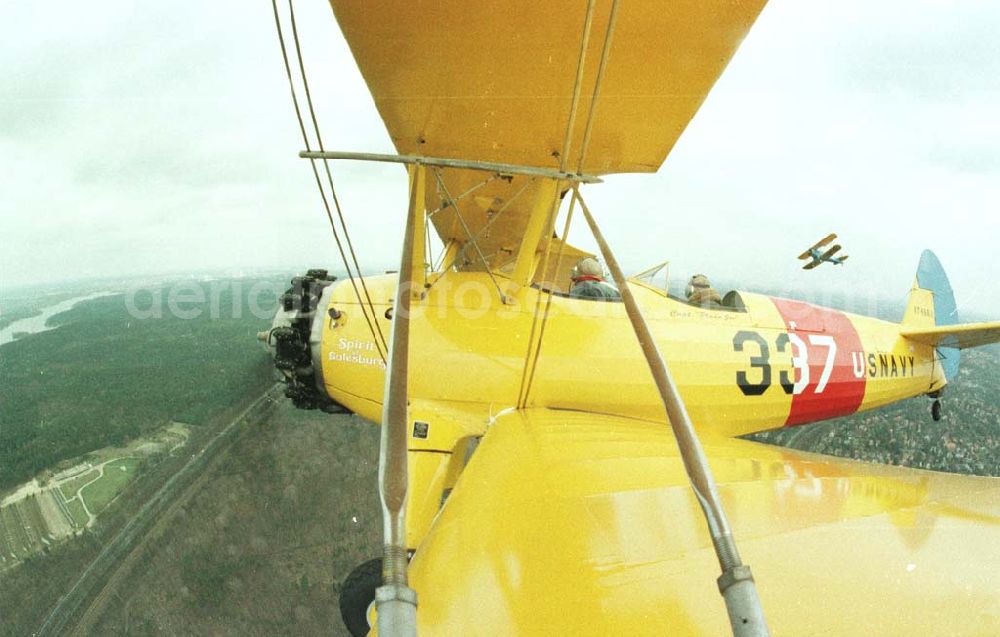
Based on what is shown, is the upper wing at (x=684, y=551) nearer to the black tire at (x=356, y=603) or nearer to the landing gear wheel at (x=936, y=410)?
the black tire at (x=356, y=603)

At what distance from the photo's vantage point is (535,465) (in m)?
1.66

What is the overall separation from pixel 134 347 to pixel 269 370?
680 inches

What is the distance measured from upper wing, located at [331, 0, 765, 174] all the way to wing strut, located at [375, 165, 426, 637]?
2.73 ft

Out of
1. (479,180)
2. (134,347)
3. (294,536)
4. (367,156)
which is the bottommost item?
(294,536)

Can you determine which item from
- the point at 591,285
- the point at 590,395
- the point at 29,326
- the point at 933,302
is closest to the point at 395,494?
the point at 590,395

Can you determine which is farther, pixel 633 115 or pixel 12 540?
pixel 12 540

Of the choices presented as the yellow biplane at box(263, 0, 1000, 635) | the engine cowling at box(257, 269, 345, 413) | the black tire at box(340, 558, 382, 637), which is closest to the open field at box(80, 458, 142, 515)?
the engine cowling at box(257, 269, 345, 413)

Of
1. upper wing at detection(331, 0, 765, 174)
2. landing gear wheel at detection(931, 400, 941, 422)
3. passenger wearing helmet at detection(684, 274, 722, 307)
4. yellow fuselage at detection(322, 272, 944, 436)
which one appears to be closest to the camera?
upper wing at detection(331, 0, 765, 174)

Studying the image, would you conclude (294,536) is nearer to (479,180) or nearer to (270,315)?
(270,315)

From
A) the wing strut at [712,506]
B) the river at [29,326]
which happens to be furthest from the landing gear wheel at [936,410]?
the river at [29,326]

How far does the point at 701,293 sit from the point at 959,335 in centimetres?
238

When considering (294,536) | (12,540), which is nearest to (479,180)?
(294,536)

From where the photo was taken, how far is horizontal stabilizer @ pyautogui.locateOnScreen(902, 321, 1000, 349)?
3520mm

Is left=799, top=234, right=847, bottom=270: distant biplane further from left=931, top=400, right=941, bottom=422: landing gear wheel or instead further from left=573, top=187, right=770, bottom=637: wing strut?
left=573, top=187, right=770, bottom=637: wing strut
